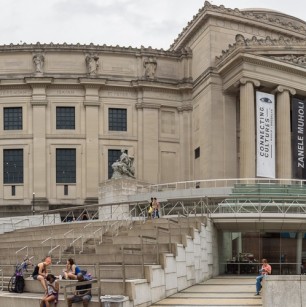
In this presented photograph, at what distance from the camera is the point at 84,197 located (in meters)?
65.9

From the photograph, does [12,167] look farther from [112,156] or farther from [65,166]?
[112,156]

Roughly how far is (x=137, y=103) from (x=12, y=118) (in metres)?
10.9

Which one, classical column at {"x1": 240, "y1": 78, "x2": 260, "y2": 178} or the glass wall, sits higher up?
classical column at {"x1": 240, "y1": 78, "x2": 260, "y2": 178}

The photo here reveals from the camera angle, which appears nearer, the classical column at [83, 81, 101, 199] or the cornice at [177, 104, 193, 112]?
the classical column at [83, 81, 101, 199]

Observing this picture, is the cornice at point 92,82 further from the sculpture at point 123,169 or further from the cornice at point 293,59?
the cornice at point 293,59

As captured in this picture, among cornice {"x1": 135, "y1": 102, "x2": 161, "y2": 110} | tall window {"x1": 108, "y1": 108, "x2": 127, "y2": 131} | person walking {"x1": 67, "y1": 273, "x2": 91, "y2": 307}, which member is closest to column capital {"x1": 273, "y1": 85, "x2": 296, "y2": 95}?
cornice {"x1": 135, "y1": 102, "x2": 161, "y2": 110}

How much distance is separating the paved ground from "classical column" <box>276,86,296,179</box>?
2677 cm

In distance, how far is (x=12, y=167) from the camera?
66.4 m

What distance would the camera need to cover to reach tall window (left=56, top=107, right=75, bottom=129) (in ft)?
221

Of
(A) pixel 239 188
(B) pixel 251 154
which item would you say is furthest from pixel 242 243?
(B) pixel 251 154

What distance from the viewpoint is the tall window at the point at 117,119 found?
6825 cm

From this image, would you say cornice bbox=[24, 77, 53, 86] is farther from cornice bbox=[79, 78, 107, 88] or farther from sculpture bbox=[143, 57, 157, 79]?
sculpture bbox=[143, 57, 157, 79]

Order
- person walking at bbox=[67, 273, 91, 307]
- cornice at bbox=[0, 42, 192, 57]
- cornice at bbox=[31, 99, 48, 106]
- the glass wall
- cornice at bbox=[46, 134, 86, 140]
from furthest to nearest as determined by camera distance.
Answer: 1. cornice at bbox=[0, 42, 192, 57]
2. cornice at bbox=[31, 99, 48, 106]
3. cornice at bbox=[46, 134, 86, 140]
4. the glass wall
5. person walking at bbox=[67, 273, 91, 307]

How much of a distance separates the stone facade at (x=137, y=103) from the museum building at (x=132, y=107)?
9 cm
